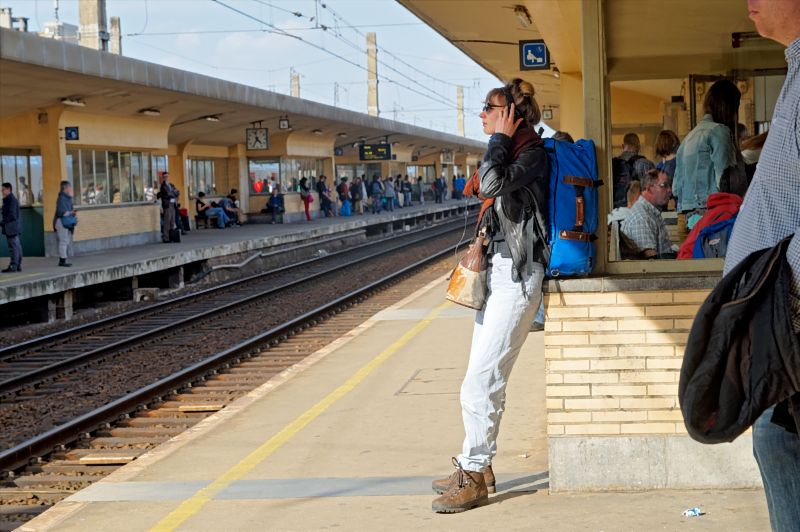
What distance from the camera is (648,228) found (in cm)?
673

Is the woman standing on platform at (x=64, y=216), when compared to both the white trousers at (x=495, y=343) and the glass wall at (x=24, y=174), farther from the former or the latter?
the white trousers at (x=495, y=343)

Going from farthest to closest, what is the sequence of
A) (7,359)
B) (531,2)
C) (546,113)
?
(546,113) < (7,359) < (531,2)

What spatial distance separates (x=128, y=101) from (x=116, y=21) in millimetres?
12133

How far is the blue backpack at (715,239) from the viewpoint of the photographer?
5383 millimetres

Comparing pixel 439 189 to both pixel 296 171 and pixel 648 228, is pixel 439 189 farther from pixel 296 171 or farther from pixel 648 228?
pixel 648 228

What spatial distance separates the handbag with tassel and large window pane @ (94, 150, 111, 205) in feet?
73.5

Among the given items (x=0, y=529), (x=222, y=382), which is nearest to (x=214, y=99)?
(x=222, y=382)

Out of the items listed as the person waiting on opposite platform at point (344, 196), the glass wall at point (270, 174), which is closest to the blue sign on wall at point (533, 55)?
the glass wall at point (270, 174)

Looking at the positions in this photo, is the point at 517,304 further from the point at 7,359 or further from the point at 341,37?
the point at 341,37

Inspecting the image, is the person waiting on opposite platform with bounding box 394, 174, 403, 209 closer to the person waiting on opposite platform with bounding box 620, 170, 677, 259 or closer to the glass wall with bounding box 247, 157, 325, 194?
the glass wall with bounding box 247, 157, 325, 194

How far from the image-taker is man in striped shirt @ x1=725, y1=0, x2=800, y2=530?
104 inches

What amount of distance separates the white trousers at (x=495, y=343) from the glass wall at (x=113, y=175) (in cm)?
2115

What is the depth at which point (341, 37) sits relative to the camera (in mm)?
39062

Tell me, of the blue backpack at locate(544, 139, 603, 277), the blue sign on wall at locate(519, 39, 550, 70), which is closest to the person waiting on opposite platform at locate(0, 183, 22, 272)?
the blue sign on wall at locate(519, 39, 550, 70)
